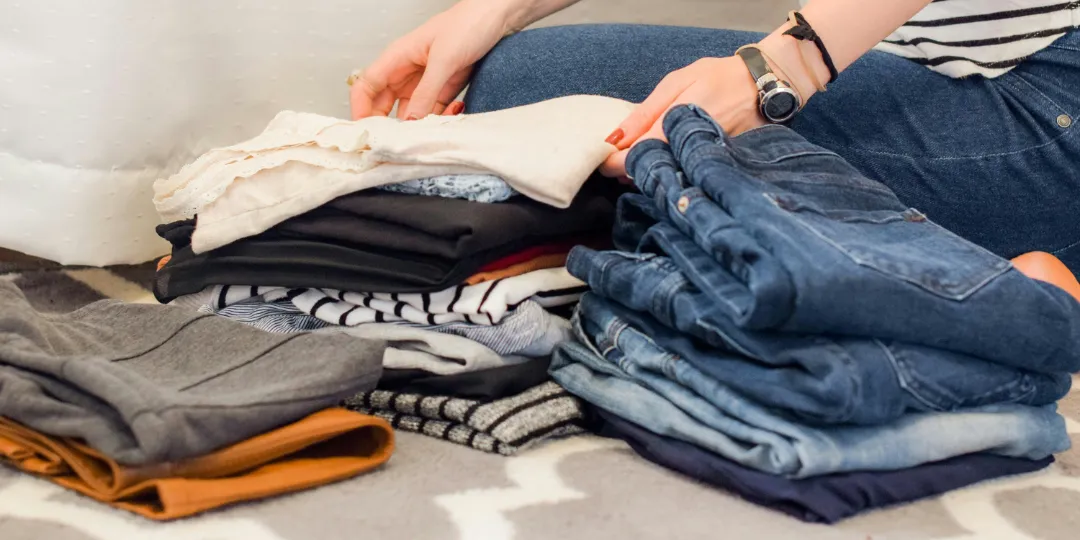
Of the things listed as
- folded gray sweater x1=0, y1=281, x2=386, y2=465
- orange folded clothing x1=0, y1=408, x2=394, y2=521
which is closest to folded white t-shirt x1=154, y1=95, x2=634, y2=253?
folded gray sweater x1=0, y1=281, x2=386, y2=465

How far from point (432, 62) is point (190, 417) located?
552mm

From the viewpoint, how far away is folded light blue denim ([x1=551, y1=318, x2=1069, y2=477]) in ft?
1.83

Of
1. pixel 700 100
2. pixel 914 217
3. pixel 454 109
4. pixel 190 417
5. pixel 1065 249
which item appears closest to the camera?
pixel 190 417

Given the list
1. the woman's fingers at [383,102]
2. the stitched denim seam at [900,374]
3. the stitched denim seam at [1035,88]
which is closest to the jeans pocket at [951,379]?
the stitched denim seam at [900,374]

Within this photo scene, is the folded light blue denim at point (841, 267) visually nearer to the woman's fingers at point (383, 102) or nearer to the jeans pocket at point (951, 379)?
the jeans pocket at point (951, 379)

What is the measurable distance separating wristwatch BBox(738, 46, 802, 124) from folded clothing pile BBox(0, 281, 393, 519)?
38 centimetres

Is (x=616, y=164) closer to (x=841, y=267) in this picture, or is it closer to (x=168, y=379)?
(x=841, y=267)

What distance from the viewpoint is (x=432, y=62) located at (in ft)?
3.21

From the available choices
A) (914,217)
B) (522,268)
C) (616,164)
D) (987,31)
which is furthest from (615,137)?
(987,31)

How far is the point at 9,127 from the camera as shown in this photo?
968 mm

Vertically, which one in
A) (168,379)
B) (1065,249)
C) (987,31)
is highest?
(987,31)

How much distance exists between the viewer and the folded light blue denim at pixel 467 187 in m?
0.70

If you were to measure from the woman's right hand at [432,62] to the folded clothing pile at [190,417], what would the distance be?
39 cm

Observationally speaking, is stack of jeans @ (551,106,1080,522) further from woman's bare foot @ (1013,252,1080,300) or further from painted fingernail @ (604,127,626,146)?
woman's bare foot @ (1013,252,1080,300)
